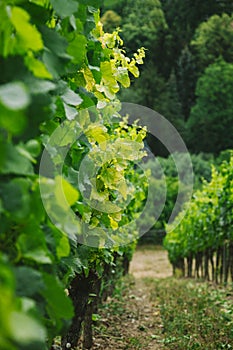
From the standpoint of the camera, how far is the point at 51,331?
189cm

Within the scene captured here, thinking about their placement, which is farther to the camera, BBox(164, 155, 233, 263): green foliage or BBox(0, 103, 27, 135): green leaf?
BBox(164, 155, 233, 263): green foliage

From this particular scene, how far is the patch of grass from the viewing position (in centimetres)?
595

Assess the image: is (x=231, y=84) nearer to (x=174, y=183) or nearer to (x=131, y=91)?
(x=131, y=91)

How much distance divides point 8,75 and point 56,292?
1.94ft

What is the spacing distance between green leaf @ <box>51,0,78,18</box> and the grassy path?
4.36 metres

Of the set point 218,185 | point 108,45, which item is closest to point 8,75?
point 108,45

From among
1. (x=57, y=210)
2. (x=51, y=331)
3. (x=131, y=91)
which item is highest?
(x=57, y=210)

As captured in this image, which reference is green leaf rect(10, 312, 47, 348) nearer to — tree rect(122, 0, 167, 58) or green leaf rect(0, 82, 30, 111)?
green leaf rect(0, 82, 30, 111)

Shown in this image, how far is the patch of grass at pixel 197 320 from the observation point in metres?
5.95

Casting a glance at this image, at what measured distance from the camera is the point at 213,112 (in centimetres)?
4156

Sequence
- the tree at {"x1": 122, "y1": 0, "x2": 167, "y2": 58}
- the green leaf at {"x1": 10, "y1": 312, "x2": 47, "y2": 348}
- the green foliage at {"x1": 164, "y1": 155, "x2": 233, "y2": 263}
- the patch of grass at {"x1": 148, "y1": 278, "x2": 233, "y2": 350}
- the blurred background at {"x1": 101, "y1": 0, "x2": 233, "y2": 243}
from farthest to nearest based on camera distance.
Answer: the blurred background at {"x1": 101, "y1": 0, "x2": 233, "y2": 243}
the tree at {"x1": 122, "y1": 0, "x2": 167, "y2": 58}
the green foliage at {"x1": 164, "y1": 155, "x2": 233, "y2": 263}
the patch of grass at {"x1": 148, "y1": 278, "x2": 233, "y2": 350}
the green leaf at {"x1": 10, "y1": 312, "x2": 47, "y2": 348}

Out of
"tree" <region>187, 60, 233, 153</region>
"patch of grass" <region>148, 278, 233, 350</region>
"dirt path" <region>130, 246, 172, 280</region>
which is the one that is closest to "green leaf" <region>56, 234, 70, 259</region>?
"patch of grass" <region>148, 278, 233, 350</region>

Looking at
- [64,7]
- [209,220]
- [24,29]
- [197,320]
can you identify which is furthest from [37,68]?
[209,220]

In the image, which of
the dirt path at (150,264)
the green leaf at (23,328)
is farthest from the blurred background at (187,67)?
the green leaf at (23,328)
